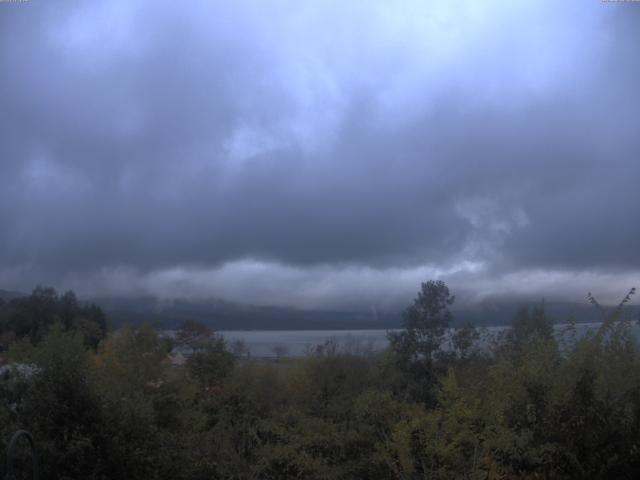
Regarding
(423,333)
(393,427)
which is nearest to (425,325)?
(423,333)

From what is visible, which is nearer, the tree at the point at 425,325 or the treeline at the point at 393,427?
the treeline at the point at 393,427

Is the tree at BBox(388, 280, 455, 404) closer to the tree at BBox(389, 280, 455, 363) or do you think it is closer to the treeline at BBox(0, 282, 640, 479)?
the tree at BBox(389, 280, 455, 363)

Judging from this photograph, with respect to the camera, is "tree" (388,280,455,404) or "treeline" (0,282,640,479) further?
"tree" (388,280,455,404)

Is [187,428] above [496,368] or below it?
below

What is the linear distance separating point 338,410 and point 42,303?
163 feet

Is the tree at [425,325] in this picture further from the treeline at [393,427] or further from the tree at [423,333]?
the treeline at [393,427]

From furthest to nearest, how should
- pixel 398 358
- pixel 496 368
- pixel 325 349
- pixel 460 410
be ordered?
pixel 325 349
pixel 398 358
pixel 496 368
pixel 460 410

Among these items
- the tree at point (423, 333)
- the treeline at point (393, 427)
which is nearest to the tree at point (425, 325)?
the tree at point (423, 333)

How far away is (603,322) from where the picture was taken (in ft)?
37.8

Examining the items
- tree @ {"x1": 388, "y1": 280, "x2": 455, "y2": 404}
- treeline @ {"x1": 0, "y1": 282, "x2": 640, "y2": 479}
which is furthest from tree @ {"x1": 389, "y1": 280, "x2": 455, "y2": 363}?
treeline @ {"x1": 0, "y1": 282, "x2": 640, "y2": 479}

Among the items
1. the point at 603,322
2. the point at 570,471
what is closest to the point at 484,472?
the point at 570,471

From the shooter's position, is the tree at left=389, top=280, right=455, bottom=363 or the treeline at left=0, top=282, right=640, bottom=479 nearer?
the treeline at left=0, top=282, right=640, bottom=479

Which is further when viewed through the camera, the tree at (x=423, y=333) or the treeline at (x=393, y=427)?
the tree at (x=423, y=333)

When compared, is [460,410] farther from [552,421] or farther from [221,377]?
[221,377]
